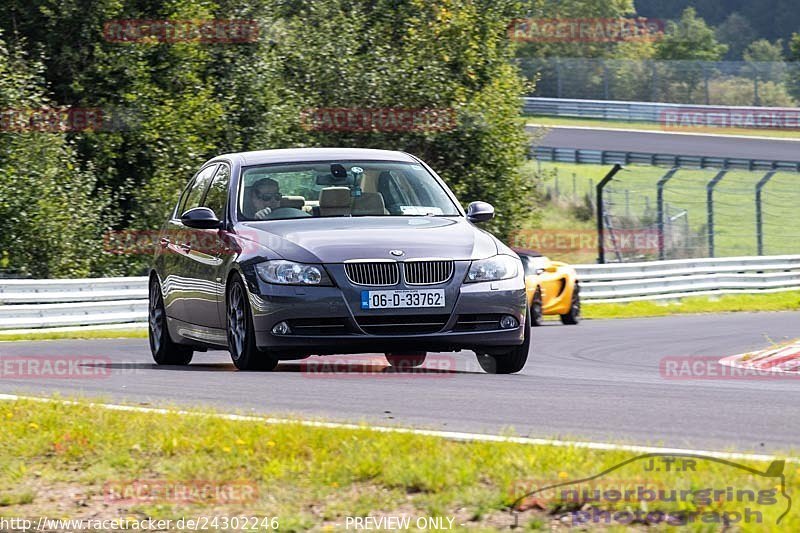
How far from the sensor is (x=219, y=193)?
1115 cm

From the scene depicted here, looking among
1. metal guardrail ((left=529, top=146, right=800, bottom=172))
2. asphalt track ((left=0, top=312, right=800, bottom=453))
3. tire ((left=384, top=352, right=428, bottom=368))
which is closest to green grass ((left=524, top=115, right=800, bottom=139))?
metal guardrail ((left=529, top=146, right=800, bottom=172))

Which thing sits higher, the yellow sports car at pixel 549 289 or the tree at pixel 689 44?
the yellow sports car at pixel 549 289

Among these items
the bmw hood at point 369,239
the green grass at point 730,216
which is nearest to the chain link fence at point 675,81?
the green grass at point 730,216

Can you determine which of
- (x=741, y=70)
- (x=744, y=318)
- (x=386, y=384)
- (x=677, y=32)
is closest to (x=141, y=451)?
(x=386, y=384)

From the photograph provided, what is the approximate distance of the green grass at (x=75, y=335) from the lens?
1942 cm

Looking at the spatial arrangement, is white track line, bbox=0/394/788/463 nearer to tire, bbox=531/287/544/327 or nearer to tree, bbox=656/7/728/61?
tire, bbox=531/287/544/327

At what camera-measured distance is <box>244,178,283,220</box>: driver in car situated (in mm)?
10508

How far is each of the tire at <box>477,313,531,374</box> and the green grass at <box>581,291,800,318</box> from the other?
51.5 ft

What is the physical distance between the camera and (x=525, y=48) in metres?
92.8

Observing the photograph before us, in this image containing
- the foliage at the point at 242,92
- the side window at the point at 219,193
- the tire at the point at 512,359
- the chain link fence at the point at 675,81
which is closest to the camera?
the tire at the point at 512,359

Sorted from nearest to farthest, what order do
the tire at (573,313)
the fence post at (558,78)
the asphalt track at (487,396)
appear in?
the asphalt track at (487,396) → the tire at (573,313) → the fence post at (558,78)

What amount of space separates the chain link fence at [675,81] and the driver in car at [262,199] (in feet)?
160

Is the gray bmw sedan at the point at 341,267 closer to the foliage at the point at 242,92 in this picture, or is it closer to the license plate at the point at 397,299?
the license plate at the point at 397,299

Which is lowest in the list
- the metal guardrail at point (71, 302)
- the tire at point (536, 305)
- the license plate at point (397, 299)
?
the tire at point (536, 305)
